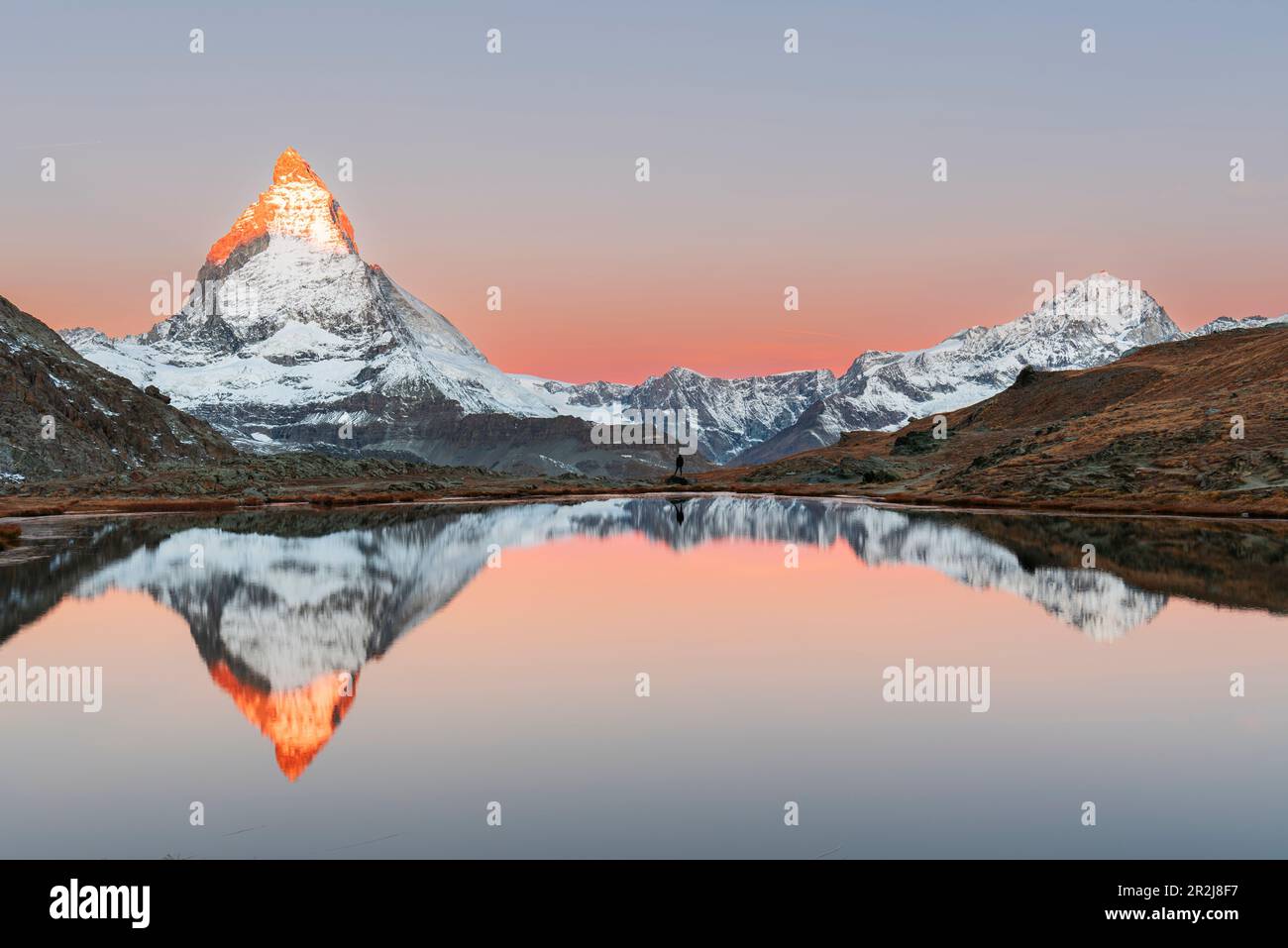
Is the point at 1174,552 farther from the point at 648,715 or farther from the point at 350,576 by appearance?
the point at 648,715

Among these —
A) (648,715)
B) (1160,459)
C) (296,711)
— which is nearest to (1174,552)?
(648,715)

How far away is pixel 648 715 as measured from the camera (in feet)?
77.4

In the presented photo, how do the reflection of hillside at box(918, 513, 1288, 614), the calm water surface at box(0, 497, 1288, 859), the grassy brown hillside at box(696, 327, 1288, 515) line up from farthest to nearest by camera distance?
the grassy brown hillside at box(696, 327, 1288, 515) → the reflection of hillside at box(918, 513, 1288, 614) → the calm water surface at box(0, 497, 1288, 859)

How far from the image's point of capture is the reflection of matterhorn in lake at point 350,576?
2811 centimetres

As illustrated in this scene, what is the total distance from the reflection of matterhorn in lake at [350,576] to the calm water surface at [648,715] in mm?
267

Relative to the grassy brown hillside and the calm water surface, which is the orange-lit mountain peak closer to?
the calm water surface

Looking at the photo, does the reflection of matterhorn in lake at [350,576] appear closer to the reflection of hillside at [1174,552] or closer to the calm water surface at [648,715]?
the calm water surface at [648,715]

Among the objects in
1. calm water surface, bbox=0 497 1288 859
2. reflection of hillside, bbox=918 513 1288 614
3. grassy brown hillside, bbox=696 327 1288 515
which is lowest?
calm water surface, bbox=0 497 1288 859

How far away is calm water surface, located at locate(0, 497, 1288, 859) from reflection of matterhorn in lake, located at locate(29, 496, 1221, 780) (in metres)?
0.27

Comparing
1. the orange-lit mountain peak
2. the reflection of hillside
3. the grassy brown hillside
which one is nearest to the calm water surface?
the orange-lit mountain peak

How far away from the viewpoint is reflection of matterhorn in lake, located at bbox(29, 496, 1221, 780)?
28109mm
